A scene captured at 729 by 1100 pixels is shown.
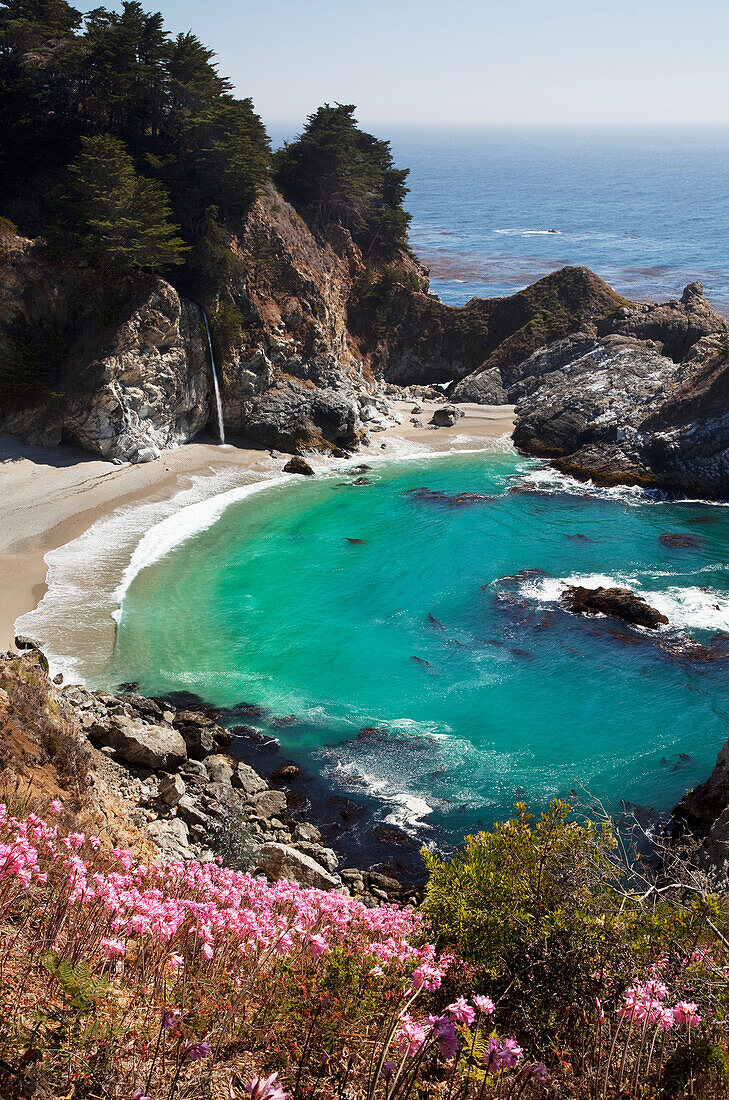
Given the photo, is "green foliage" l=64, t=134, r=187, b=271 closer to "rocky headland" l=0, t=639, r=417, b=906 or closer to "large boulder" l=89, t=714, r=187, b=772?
"rocky headland" l=0, t=639, r=417, b=906

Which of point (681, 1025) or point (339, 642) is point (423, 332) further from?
point (681, 1025)

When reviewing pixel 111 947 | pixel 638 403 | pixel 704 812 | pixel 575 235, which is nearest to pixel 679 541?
pixel 638 403

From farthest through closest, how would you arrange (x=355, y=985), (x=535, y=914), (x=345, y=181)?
1. (x=345, y=181)
2. (x=535, y=914)
3. (x=355, y=985)

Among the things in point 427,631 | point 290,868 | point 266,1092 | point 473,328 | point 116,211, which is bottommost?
point 290,868

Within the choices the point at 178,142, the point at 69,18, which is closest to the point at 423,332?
the point at 178,142

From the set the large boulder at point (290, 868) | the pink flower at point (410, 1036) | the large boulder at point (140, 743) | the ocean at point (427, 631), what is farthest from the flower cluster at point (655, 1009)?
the large boulder at point (140, 743)

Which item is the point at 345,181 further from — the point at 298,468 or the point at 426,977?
the point at 426,977

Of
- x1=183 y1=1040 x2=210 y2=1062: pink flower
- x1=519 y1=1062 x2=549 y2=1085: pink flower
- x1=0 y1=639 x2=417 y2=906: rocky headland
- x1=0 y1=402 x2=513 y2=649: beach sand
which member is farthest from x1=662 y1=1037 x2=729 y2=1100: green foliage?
x1=0 y1=402 x2=513 y2=649: beach sand
